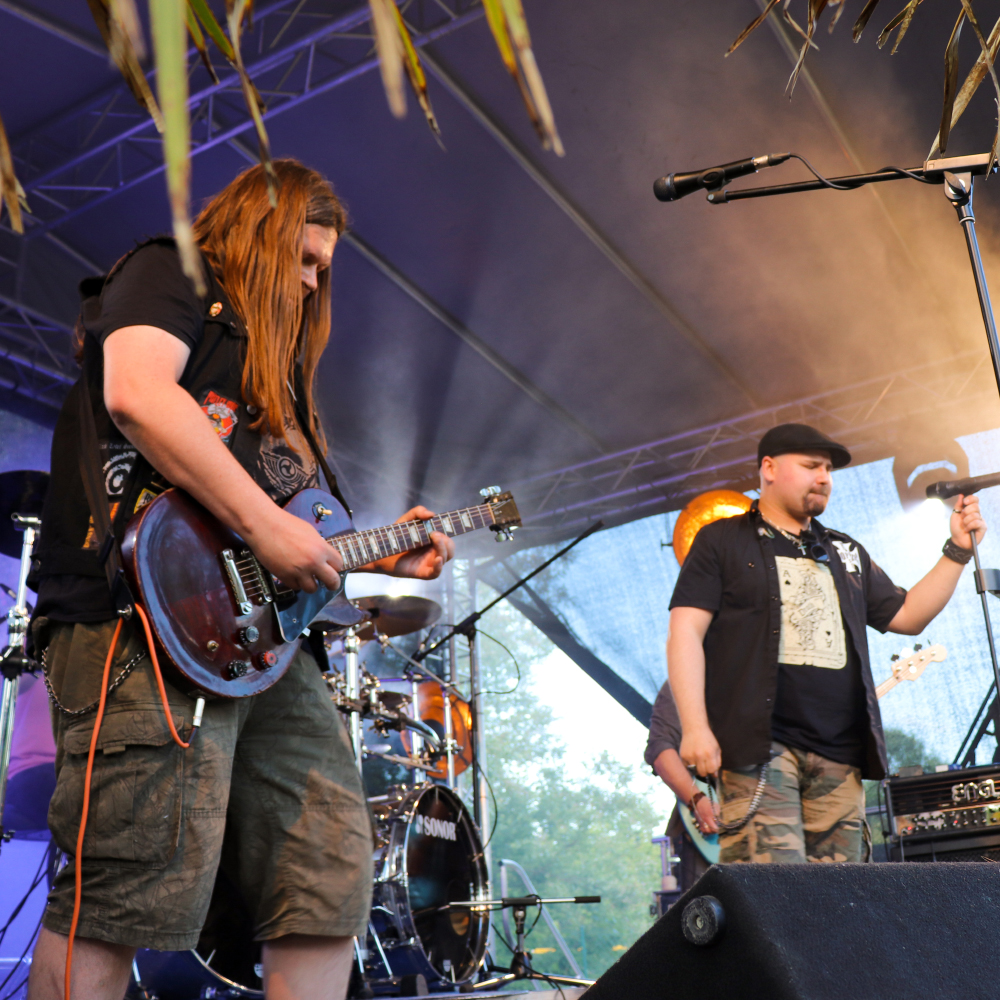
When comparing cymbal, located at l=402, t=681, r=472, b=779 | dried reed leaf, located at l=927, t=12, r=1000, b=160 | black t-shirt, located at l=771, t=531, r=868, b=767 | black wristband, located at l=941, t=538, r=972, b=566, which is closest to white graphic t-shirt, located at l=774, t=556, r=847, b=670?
black t-shirt, located at l=771, t=531, r=868, b=767

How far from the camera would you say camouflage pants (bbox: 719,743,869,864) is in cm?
263

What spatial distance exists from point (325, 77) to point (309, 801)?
4.16 m

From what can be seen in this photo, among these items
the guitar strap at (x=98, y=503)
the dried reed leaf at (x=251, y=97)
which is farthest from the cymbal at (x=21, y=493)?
the dried reed leaf at (x=251, y=97)

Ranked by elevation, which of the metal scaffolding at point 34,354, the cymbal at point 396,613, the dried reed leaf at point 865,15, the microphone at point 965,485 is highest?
the metal scaffolding at point 34,354

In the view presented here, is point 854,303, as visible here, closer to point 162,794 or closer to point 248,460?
point 248,460

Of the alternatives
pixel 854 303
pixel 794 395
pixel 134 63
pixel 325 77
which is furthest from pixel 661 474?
pixel 134 63

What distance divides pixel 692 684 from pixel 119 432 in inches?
72.8

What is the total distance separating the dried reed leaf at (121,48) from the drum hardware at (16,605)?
363cm

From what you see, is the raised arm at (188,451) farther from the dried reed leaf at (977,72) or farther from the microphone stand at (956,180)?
the microphone stand at (956,180)

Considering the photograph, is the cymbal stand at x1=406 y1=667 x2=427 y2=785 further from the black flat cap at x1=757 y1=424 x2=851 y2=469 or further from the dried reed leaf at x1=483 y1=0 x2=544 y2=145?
the dried reed leaf at x1=483 y1=0 x2=544 y2=145

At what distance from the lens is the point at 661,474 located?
8125 mm

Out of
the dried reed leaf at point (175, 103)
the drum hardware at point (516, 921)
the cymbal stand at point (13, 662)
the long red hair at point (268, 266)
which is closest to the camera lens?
the dried reed leaf at point (175, 103)

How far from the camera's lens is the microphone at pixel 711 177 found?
6.93 ft

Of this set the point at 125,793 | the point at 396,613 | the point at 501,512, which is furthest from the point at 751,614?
the point at 396,613
